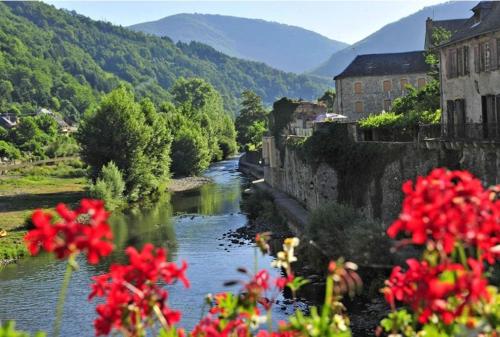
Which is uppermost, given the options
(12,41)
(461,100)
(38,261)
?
(12,41)

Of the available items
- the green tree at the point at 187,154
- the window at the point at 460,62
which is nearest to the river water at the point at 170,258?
the window at the point at 460,62

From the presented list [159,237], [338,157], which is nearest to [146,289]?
[338,157]

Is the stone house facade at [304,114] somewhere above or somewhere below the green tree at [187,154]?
above

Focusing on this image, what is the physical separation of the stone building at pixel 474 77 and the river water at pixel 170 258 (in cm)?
762

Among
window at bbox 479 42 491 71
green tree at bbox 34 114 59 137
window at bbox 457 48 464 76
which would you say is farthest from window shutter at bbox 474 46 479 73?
green tree at bbox 34 114 59 137

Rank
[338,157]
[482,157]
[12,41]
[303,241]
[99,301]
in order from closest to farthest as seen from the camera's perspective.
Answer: [482,157], [99,301], [303,241], [338,157], [12,41]

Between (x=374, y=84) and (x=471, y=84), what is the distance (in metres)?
28.0

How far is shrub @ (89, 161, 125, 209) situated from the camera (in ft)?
150

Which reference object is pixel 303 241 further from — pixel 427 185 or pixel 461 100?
pixel 427 185

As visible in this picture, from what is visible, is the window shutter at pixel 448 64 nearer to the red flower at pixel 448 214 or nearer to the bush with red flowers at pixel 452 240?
the bush with red flowers at pixel 452 240

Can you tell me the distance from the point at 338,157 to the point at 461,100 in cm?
825

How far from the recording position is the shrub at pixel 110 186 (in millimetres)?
45719

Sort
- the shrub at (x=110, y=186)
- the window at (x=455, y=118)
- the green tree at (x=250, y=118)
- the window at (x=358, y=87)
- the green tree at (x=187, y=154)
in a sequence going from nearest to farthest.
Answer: the window at (x=455, y=118) → the shrub at (x=110, y=186) → the window at (x=358, y=87) → the green tree at (x=187, y=154) → the green tree at (x=250, y=118)

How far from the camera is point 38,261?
3023 centimetres
